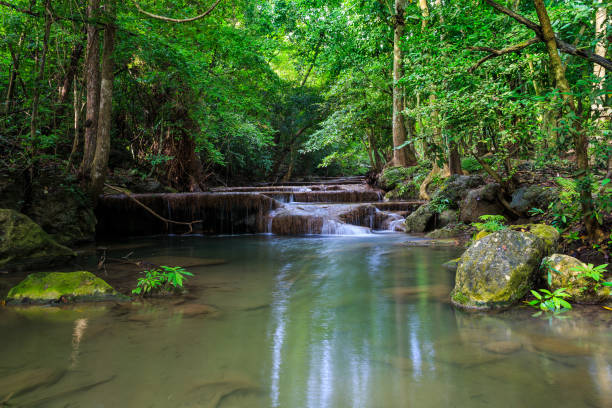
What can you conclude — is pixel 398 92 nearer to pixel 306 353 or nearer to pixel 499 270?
pixel 499 270

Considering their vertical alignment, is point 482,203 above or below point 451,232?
above

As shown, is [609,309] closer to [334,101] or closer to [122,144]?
[122,144]

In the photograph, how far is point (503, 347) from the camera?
8.53 feet

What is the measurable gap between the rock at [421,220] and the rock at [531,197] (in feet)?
8.07

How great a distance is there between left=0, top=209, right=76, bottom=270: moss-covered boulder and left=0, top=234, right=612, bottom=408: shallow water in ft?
8.01

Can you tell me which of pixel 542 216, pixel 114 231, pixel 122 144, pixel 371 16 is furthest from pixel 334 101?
pixel 542 216

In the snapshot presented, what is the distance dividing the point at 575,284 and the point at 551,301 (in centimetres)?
39

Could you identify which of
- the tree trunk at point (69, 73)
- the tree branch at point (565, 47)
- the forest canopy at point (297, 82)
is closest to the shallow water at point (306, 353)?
the forest canopy at point (297, 82)

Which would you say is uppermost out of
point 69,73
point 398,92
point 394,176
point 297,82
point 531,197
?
point 297,82

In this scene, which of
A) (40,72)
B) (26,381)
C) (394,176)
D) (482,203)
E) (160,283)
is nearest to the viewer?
(26,381)

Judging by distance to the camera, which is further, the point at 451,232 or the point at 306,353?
the point at 451,232

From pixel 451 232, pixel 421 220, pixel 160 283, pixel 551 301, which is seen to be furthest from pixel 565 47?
pixel 421 220

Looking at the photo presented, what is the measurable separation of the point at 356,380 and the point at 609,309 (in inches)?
102

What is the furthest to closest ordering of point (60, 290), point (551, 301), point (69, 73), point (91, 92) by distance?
point (69, 73) → point (91, 92) → point (60, 290) → point (551, 301)
